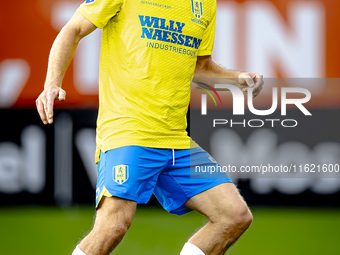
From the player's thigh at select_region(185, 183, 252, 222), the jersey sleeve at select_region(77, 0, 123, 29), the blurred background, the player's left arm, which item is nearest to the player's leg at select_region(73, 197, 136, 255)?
the player's thigh at select_region(185, 183, 252, 222)

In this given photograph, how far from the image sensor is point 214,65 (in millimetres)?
2502

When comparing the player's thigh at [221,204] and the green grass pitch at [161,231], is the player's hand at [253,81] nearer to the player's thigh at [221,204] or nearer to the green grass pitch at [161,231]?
the player's thigh at [221,204]

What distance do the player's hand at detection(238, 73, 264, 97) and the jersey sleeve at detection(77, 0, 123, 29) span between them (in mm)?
787

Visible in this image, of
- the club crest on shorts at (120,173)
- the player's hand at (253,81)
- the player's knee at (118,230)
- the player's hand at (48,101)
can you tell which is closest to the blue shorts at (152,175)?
the club crest on shorts at (120,173)

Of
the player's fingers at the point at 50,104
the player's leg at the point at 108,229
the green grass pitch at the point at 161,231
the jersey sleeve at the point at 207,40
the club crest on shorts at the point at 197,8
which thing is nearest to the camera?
the player's fingers at the point at 50,104

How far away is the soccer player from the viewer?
1953 millimetres

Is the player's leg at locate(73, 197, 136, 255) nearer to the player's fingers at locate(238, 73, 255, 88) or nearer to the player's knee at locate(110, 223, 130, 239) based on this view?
the player's knee at locate(110, 223, 130, 239)

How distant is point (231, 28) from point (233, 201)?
95.7 inches

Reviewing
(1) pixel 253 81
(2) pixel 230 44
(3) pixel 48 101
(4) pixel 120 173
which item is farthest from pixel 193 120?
(3) pixel 48 101

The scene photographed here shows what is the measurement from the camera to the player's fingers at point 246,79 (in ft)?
7.87

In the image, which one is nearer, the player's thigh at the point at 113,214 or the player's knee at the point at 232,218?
the player's thigh at the point at 113,214

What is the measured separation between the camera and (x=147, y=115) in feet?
6.69

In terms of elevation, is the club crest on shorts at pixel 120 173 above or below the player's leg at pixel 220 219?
above

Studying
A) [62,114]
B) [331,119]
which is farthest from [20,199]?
[331,119]
